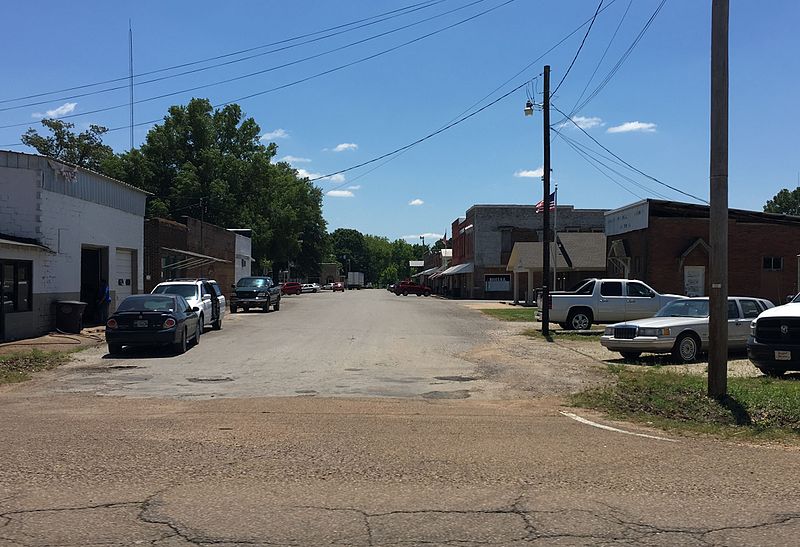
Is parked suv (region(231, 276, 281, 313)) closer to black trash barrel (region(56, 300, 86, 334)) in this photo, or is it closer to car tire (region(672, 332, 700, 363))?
black trash barrel (region(56, 300, 86, 334))

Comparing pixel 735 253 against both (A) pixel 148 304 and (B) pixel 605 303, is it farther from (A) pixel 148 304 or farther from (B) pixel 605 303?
(A) pixel 148 304

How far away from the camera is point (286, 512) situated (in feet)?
18.3

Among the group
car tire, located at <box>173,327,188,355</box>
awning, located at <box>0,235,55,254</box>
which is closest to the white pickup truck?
car tire, located at <box>173,327,188,355</box>

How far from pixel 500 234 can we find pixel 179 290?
49.4 m

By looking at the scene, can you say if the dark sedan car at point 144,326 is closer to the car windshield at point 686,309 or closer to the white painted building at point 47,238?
the white painted building at point 47,238

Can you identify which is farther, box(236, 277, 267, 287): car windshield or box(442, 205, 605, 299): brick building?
box(442, 205, 605, 299): brick building

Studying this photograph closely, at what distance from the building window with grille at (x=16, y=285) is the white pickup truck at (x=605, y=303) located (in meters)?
A: 16.9

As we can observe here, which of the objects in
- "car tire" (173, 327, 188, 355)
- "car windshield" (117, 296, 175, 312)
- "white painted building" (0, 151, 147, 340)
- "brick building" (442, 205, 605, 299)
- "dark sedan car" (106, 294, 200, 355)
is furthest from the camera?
"brick building" (442, 205, 605, 299)

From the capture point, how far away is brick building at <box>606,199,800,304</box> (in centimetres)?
3512

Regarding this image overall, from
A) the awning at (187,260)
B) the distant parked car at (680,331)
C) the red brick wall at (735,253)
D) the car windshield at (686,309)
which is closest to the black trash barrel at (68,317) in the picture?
the awning at (187,260)

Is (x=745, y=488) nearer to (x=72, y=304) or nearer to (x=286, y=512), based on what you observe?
(x=286, y=512)

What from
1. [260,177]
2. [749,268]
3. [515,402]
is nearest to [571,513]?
[515,402]

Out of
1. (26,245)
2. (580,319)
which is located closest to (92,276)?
(26,245)

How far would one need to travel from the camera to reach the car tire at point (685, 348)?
15859mm
